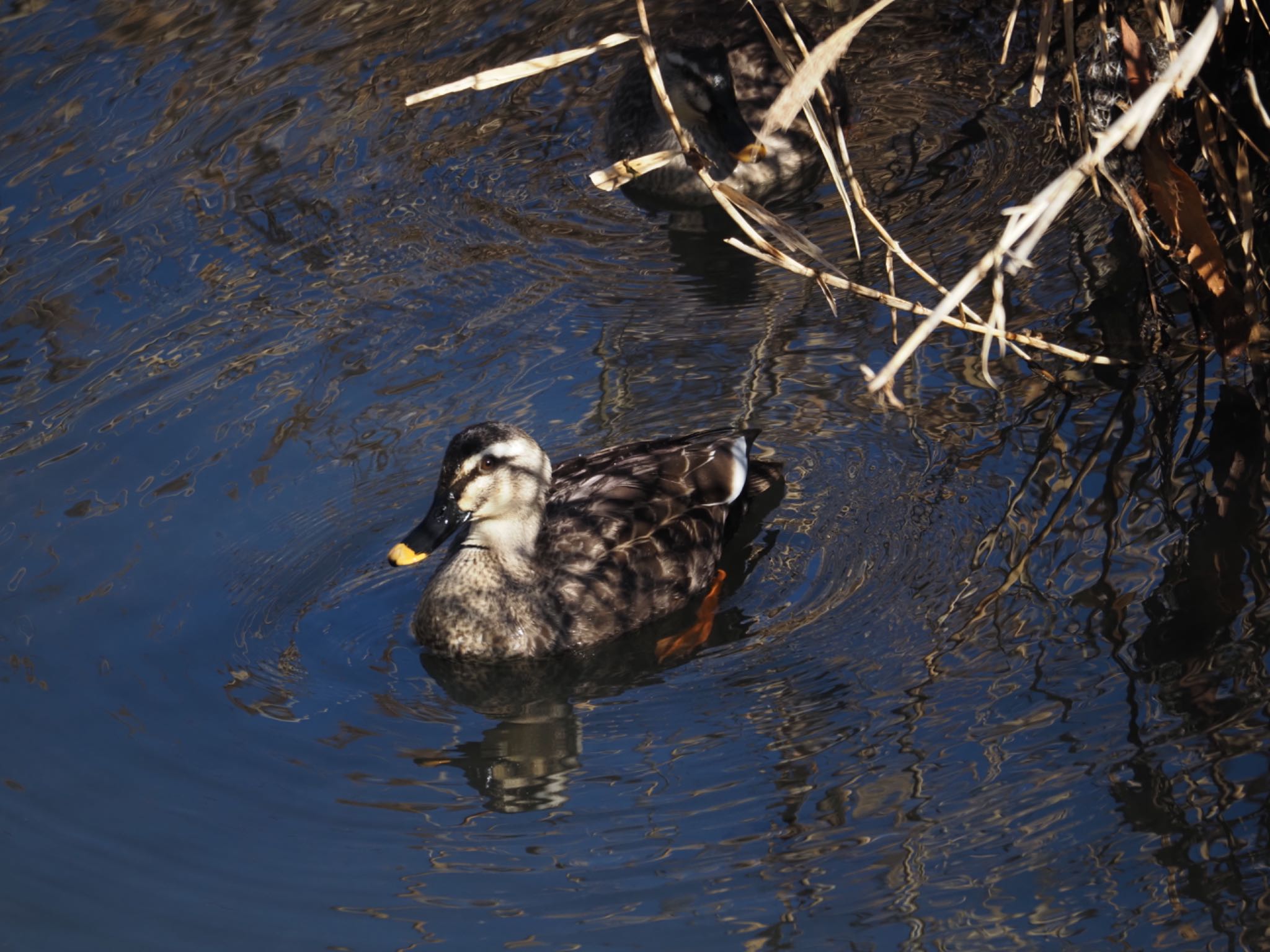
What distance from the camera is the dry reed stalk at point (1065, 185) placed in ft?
11.6

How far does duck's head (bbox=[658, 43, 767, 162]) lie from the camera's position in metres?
9.45

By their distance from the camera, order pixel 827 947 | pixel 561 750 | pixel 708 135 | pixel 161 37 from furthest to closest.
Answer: pixel 161 37 < pixel 708 135 < pixel 561 750 < pixel 827 947

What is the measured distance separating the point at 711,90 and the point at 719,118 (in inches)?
6.9

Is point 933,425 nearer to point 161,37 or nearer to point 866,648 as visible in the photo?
point 866,648

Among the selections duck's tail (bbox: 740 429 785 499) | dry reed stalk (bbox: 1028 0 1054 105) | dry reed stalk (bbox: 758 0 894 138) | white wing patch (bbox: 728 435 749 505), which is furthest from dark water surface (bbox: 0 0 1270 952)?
dry reed stalk (bbox: 758 0 894 138)

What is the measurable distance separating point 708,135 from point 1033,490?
12.7 feet

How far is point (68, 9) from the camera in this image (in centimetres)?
1145

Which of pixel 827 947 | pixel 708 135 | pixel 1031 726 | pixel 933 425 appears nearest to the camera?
pixel 827 947

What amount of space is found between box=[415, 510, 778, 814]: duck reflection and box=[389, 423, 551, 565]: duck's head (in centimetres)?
52

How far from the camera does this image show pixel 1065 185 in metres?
3.74

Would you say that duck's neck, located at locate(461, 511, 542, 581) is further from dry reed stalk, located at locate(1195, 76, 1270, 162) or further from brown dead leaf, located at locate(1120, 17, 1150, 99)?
dry reed stalk, located at locate(1195, 76, 1270, 162)

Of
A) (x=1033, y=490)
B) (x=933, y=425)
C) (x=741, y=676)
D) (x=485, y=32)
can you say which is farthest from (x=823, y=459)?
(x=485, y=32)

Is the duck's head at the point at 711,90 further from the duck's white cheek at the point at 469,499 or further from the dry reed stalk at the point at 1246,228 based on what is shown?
the duck's white cheek at the point at 469,499

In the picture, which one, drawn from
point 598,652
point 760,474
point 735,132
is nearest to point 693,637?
point 598,652
